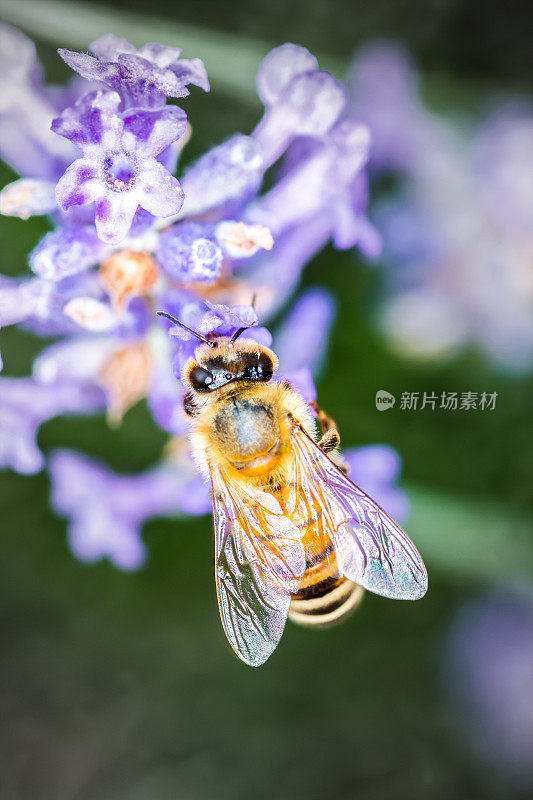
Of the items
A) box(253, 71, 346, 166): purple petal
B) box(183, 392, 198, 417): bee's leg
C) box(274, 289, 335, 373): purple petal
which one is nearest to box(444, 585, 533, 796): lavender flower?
box(274, 289, 335, 373): purple petal

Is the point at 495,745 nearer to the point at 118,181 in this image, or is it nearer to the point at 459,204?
the point at 459,204

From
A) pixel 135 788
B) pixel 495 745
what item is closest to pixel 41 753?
pixel 135 788

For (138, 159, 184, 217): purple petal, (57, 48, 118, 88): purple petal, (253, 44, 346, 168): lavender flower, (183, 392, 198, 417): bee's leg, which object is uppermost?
(253, 44, 346, 168): lavender flower

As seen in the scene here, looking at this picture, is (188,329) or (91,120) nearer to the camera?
(91,120)

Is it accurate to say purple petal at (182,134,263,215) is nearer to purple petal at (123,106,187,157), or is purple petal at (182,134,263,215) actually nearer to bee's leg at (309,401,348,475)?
purple petal at (123,106,187,157)

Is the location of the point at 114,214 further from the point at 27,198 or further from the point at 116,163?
the point at 27,198

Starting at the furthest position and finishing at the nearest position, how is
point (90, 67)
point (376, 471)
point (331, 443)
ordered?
1. point (376, 471)
2. point (331, 443)
3. point (90, 67)

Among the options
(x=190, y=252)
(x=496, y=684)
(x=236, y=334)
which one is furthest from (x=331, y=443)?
(x=496, y=684)

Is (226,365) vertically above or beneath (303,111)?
beneath
